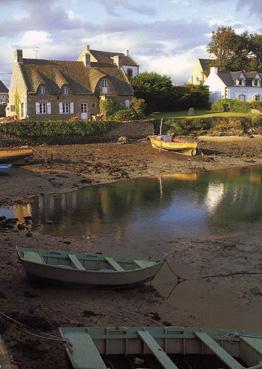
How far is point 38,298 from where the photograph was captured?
41.8 ft

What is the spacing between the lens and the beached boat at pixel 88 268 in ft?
42.8

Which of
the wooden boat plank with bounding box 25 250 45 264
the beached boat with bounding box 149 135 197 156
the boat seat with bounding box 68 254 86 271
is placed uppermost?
the beached boat with bounding box 149 135 197 156

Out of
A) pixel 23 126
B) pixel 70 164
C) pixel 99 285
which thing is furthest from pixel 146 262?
pixel 23 126

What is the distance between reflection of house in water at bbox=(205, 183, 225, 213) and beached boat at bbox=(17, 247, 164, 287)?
37.0 feet

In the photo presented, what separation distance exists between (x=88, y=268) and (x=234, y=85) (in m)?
60.5

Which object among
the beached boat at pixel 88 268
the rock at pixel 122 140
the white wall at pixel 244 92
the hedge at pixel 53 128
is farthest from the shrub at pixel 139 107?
the beached boat at pixel 88 268

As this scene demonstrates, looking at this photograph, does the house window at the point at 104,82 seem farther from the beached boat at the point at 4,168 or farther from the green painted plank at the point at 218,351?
the green painted plank at the point at 218,351

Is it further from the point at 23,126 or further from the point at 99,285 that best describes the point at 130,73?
the point at 99,285

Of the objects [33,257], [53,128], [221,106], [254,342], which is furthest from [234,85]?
[254,342]

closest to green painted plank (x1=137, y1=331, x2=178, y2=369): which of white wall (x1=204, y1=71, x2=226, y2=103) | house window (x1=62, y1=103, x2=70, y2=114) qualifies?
house window (x1=62, y1=103, x2=70, y2=114)

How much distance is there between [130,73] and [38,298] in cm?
5799

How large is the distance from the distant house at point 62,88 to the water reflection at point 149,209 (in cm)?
2225

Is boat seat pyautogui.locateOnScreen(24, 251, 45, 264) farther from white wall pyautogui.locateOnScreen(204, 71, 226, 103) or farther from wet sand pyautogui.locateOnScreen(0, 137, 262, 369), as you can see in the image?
white wall pyautogui.locateOnScreen(204, 71, 226, 103)

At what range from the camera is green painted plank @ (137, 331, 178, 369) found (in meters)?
8.13
